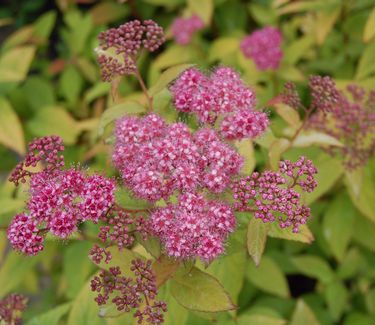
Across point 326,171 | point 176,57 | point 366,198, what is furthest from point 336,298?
point 176,57

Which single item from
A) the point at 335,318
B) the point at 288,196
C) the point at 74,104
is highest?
the point at 288,196

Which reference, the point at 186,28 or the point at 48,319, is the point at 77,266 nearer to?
the point at 48,319

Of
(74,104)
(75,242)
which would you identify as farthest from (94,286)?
(74,104)

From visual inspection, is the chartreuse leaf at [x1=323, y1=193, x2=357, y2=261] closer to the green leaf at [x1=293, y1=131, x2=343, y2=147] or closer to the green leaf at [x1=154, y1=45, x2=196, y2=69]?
the green leaf at [x1=293, y1=131, x2=343, y2=147]

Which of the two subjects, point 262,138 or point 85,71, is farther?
point 85,71

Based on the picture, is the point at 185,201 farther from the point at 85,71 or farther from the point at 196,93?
the point at 85,71

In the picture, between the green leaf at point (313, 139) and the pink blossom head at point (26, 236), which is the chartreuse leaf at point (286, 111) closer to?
the green leaf at point (313, 139)
